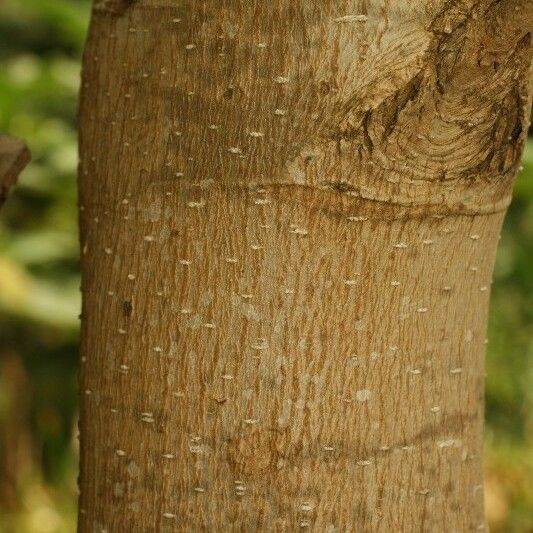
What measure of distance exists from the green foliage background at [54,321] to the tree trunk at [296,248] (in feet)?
6.85

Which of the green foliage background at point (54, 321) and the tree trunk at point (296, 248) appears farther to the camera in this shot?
the green foliage background at point (54, 321)

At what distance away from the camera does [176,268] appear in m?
0.93

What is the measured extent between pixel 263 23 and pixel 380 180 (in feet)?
0.59

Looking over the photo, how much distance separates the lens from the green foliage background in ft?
10.2

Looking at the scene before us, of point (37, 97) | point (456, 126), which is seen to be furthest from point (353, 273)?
point (37, 97)

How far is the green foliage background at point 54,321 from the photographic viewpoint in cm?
311

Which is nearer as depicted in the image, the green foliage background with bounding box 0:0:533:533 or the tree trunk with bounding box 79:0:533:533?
the tree trunk with bounding box 79:0:533:533

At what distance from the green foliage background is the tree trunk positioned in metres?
2.09

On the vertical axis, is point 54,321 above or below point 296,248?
below

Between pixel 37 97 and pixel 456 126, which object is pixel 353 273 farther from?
pixel 37 97

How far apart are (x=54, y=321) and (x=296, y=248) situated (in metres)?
2.51

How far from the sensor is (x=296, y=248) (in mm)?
907

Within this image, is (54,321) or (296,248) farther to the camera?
(54,321)

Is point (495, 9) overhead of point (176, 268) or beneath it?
overhead
